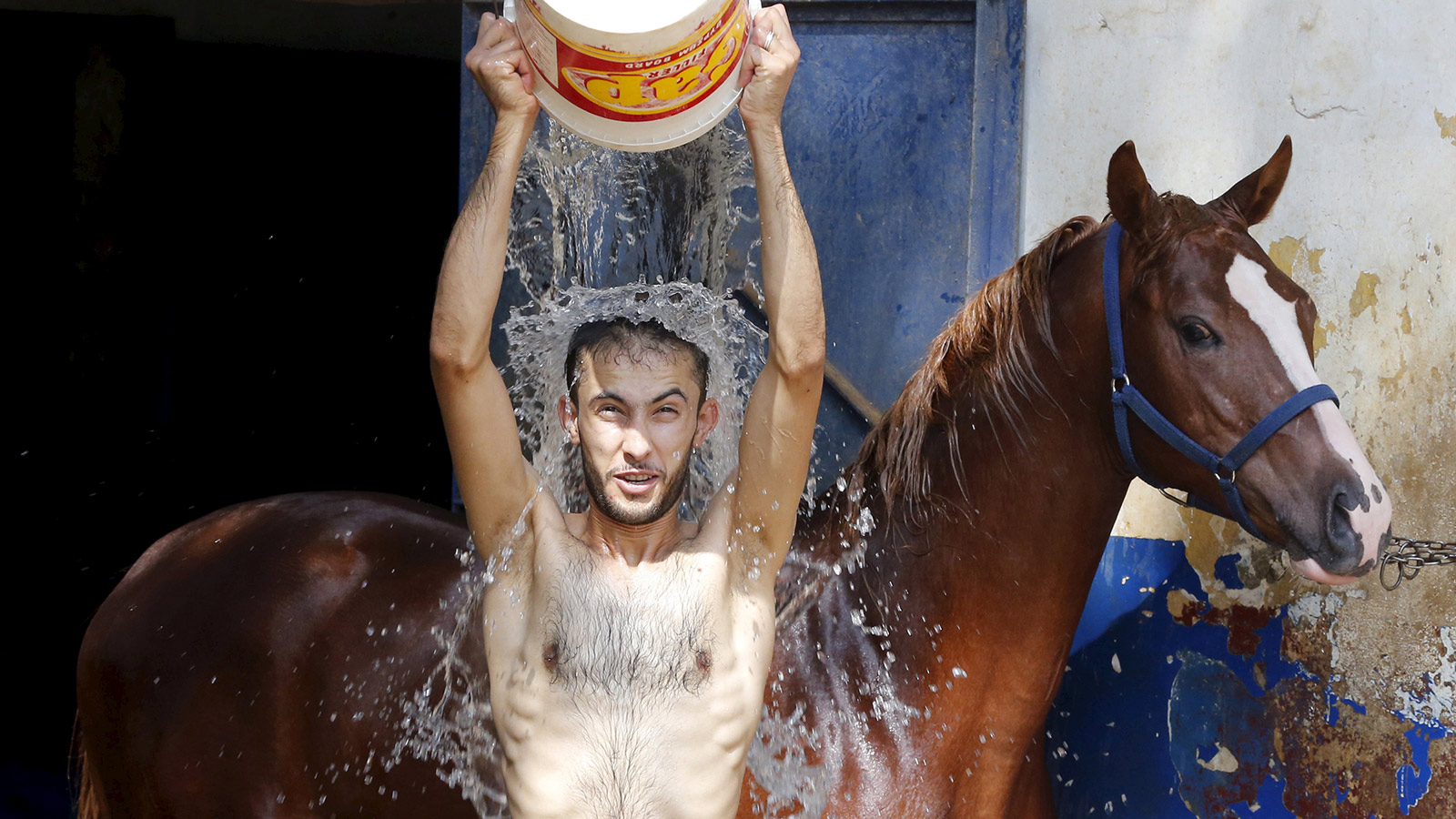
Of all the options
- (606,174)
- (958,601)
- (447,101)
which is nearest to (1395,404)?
(958,601)

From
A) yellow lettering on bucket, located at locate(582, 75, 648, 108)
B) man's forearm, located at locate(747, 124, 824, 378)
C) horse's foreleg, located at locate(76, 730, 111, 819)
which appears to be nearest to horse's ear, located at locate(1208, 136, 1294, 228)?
man's forearm, located at locate(747, 124, 824, 378)

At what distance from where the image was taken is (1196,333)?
196 cm

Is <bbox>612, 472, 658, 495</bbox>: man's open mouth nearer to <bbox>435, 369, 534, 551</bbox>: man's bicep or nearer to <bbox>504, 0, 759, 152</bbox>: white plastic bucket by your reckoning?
<bbox>435, 369, 534, 551</bbox>: man's bicep

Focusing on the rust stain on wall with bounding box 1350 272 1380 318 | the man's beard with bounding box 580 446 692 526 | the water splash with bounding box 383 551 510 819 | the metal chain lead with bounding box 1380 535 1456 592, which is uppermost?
the rust stain on wall with bounding box 1350 272 1380 318

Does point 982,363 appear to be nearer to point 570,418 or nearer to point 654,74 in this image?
point 570,418

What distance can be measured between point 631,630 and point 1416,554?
1.64 m

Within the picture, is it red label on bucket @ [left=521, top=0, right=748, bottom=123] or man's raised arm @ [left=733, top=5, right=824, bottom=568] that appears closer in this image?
red label on bucket @ [left=521, top=0, right=748, bottom=123]

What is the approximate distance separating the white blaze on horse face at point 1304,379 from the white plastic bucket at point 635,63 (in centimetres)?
95

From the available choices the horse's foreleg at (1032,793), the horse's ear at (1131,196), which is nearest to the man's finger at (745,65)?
the horse's ear at (1131,196)

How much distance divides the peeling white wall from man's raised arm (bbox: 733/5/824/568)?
4.79ft

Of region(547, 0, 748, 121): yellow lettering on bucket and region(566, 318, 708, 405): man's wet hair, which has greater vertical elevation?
region(547, 0, 748, 121): yellow lettering on bucket

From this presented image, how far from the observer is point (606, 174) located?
2760mm

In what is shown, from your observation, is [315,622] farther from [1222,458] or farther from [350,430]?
[350,430]

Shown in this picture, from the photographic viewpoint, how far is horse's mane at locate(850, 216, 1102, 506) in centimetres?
214
